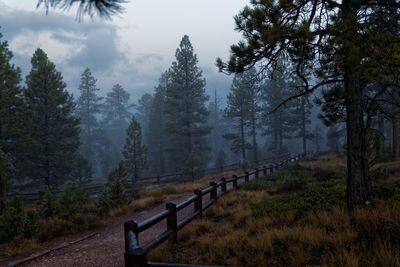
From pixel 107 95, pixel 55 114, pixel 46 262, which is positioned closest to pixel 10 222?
pixel 46 262

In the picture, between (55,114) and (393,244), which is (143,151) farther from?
(393,244)

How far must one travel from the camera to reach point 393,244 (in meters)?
5.62

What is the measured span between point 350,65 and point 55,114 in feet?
97.8

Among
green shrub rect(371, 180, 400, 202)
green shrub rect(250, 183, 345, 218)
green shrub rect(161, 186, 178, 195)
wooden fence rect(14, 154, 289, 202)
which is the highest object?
green shrub rect(371, 180, 400, 202)

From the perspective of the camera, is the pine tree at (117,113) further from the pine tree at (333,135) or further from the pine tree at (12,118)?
the pine tree at (12,118)

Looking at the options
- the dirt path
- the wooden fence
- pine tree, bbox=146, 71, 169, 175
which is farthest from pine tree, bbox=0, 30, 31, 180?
pine tree, bbox=146, 71, 169, 175

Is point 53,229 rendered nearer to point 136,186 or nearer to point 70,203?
point 70,203

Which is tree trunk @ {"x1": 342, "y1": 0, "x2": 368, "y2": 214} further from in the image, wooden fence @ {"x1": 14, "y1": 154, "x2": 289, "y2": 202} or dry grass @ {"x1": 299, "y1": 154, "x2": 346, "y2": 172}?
wooden fence @ {"x1": 14, "y1": 154, "x2": 289, "y2": 202}

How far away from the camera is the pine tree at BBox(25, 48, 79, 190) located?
30.6 meters

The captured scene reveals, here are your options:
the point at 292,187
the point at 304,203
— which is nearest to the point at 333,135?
the point at 292,187

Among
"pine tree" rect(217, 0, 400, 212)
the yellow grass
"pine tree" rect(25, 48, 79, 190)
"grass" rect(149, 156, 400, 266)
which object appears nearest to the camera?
the yellow grass

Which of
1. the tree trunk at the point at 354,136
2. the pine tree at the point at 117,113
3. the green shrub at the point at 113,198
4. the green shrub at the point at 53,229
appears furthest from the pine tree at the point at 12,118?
the pine tree at the point at 117,113

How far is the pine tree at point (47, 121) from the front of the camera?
30594mm

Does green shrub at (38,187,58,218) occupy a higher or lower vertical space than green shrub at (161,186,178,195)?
higher
